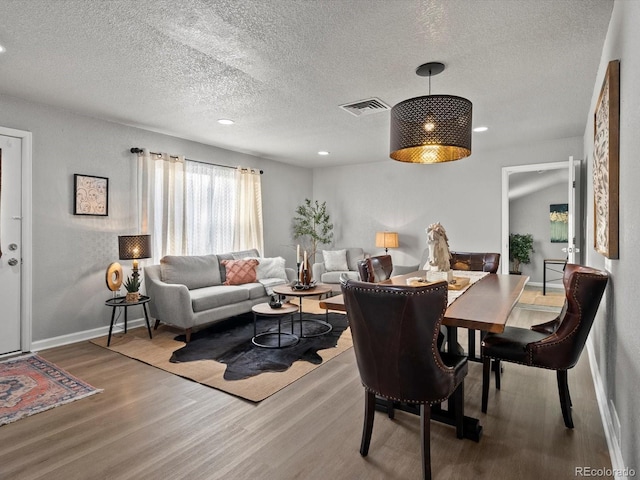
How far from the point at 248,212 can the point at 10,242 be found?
3073 millimetres

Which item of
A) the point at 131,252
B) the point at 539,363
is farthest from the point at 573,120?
the point at 131,252

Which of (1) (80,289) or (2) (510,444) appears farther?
(1) (80,289)

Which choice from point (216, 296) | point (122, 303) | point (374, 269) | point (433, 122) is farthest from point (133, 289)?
point (433, 122)

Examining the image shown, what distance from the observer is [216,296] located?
427cm

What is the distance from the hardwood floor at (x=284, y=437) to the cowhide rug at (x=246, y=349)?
1.39 ft

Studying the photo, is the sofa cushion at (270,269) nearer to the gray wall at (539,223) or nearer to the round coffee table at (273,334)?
the round coffee table at (273,334)

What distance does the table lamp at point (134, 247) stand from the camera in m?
3.97

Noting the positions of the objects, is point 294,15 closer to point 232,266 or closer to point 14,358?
point 232,266

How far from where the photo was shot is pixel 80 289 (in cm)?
396

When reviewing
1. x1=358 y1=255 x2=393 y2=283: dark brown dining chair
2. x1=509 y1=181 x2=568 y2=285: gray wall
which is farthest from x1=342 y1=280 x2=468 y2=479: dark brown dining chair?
x1=509 y1=181 x2=568 y2=285: gray wall

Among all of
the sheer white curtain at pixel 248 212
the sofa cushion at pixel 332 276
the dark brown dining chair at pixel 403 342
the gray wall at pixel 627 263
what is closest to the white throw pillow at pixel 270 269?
the sheer white curtain at pixel 248 212

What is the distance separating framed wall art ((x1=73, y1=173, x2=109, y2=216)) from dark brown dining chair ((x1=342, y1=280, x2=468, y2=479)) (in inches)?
138

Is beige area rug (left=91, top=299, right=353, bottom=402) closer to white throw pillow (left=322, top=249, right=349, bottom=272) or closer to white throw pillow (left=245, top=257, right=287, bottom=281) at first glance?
white throw pillow (left=245, top=257, right=287, bottom=281)

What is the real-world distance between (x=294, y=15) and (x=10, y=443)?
9.62 ft
